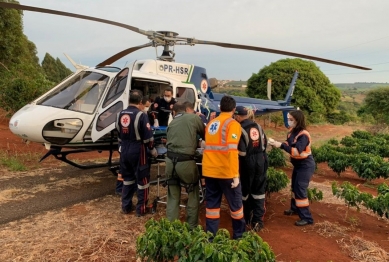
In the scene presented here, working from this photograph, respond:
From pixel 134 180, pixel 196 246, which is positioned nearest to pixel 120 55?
pixel 134 180

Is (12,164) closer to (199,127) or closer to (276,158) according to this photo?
(199,127)

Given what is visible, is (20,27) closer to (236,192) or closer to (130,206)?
(130,206)

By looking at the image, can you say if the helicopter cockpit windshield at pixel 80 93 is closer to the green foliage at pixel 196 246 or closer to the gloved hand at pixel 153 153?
the gloved hand at pixel 153 153

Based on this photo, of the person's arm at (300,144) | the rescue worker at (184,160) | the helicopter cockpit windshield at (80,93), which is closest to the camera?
the rescue worker at (184,160)

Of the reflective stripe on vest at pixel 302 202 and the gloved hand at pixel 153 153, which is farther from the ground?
the gloved hand at pixel 153 153

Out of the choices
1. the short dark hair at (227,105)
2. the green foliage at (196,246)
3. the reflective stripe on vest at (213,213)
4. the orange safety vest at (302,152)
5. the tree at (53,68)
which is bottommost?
the reflective stripe on vest at (213,213)

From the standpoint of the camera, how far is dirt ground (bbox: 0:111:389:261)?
397cm

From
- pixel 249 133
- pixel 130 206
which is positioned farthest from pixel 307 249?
pixel 130 206

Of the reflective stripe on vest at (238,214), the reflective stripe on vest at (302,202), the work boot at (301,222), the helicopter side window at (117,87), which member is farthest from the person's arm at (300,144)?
the helicopter side window at (117,87)

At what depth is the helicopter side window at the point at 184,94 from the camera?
7222mm

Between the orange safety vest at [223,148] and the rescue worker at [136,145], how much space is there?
140 cm

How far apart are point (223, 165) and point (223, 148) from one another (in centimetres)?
21

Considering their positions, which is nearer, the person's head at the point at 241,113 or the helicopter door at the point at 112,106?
the person's head at the point at 241,113

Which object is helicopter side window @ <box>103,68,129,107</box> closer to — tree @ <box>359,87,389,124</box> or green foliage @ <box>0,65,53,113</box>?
green foliage @ <box>0,65,53,113</box>
